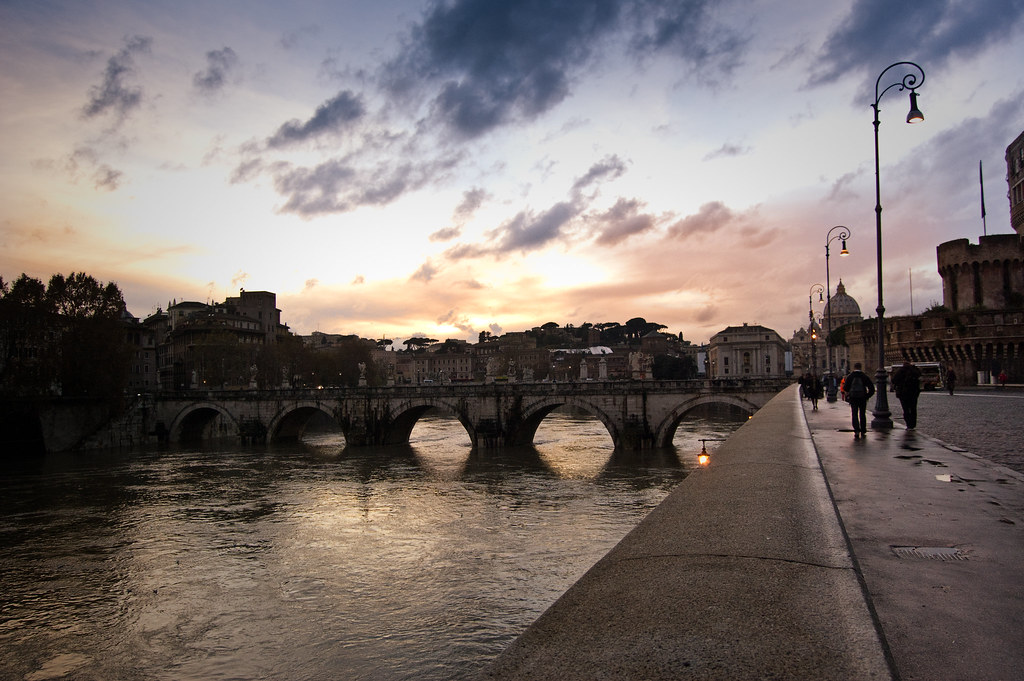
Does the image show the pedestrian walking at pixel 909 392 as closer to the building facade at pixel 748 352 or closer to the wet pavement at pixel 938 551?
the wet pavement at pixel 938 551

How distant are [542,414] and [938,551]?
3582 centimetres

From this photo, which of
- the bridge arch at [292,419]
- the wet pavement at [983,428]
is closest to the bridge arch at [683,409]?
the wet pavement at [983,428]

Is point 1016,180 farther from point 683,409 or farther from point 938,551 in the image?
point 938,551

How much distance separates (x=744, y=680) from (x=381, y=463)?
3139cm

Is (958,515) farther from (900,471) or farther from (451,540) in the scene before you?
(451,540)

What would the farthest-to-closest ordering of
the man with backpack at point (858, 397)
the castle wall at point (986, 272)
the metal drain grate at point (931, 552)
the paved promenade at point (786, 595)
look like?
the castle wall at point (986, 272) < the man with backpack at point (858, 397) < the metal drain grate at point (931, 552) < the paved promenade at point (786, 595)

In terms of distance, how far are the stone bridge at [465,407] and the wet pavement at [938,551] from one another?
86.4ft

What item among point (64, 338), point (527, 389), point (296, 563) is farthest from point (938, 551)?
point (64, 338)

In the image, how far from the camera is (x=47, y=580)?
13477mm

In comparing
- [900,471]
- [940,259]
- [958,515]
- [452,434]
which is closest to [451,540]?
[900,471]

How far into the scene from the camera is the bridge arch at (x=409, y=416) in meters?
39.0

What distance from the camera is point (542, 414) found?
3941 centimetres

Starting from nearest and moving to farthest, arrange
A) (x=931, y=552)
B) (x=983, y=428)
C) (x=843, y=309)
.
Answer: (x=931, y=552) → (x=983, y=428) → (x=843, y=309)

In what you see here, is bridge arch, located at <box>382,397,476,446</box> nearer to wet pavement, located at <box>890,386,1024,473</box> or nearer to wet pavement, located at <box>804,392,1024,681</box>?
wet pavement, located at <box>890,386,1024,473</box>
